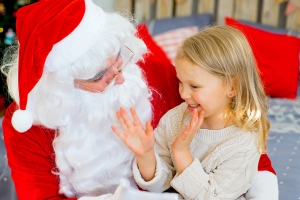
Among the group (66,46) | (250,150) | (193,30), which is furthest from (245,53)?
(193,30)

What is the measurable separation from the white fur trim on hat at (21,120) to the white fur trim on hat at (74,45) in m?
0.13

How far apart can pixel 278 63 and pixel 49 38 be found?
1707 millimetres

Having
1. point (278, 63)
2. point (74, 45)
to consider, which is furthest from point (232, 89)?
point (278, 63)

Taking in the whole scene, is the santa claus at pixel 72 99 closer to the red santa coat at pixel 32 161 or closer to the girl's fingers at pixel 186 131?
the red santa coat at pixel 32 161

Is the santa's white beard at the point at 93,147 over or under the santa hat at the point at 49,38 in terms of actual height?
under

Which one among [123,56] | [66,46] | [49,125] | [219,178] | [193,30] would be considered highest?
[66,46]

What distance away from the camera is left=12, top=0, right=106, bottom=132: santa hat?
3.90 ft

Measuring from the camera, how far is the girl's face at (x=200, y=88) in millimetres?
1222

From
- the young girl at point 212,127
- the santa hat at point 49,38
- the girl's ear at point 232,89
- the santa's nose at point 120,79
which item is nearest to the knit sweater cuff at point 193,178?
the young girl at point 212,127

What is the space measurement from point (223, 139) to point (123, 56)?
0.40m

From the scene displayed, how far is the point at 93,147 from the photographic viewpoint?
1.39 metres

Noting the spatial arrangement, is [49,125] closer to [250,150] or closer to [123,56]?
[123,56]

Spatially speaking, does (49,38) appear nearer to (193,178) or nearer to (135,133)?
(135,133)

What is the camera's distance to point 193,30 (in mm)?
2920
